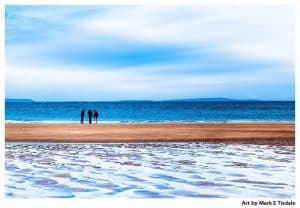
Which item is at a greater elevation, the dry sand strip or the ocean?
the dry sand strip

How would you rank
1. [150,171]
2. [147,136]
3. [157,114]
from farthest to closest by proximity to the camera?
[157,114] → [147,136] → [150,171]

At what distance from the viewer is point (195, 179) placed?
10.2 m

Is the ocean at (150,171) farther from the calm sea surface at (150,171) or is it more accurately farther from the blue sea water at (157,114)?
the blue sea water at (157,114)

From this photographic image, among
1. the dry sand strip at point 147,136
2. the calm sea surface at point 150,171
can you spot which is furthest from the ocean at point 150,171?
the dry sand strip at point 147,136

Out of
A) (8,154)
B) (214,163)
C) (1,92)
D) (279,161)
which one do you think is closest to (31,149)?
(8,154)

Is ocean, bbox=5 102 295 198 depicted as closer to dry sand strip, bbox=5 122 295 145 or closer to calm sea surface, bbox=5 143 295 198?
calm sea surface, bbox=5 143 295 198

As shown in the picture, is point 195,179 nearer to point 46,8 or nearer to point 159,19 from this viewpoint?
point 159,19

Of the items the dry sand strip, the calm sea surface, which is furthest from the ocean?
→ the dry sand strip

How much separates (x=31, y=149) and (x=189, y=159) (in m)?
4.29

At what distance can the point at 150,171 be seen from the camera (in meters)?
10.9

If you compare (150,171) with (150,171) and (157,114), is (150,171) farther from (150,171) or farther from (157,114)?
(157,114)

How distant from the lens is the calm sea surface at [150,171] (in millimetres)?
9414

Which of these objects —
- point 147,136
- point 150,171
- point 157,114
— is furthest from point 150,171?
point 157,114

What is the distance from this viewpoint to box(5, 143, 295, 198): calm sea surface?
30.9 feet
